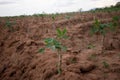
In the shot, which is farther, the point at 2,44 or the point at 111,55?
the point at 2,44

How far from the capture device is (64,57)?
4.02 metres

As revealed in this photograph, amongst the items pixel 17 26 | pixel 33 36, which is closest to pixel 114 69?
pixel 33 36

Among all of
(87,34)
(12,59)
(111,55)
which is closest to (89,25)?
(87,34)

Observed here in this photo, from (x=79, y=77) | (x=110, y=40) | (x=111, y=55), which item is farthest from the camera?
(x=110, y=40)

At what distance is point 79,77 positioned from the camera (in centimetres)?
323

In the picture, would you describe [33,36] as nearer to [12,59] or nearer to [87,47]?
[12,59]

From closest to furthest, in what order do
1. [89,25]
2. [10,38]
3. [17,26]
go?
[89,25] < [10,38] < [17,26]

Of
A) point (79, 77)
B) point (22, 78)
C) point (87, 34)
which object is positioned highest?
point (87, 34)

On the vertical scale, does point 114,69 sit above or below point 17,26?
below

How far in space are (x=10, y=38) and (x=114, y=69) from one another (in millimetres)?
4187

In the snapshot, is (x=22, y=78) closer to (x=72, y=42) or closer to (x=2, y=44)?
(x=72, y=42)

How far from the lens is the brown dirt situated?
11.4ft

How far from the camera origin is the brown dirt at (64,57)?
346cm

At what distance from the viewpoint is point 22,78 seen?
14.1 ft
